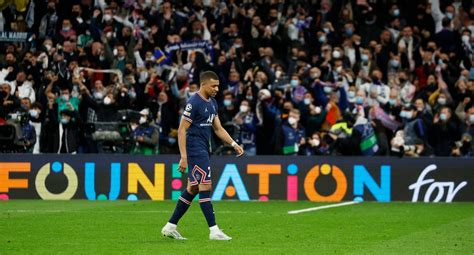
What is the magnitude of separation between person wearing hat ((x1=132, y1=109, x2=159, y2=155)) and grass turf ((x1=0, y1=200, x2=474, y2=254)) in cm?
249

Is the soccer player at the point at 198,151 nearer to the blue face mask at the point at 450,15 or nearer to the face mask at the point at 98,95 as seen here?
the face mask at the point at 98,95

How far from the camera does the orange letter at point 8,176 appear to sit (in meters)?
23.5

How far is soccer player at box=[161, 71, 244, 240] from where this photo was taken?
45.3 ft

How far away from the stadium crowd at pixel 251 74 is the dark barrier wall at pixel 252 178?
60cm

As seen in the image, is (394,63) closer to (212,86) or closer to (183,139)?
(212,86)

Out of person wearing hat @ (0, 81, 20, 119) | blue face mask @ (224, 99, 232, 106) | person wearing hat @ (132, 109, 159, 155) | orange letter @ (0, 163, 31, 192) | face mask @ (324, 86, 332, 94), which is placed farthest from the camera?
face mask @ (324, 86, 332, 94)

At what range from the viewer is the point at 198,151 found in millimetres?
13859

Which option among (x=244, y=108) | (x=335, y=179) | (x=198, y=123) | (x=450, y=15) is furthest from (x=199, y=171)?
(x=450, y=15)

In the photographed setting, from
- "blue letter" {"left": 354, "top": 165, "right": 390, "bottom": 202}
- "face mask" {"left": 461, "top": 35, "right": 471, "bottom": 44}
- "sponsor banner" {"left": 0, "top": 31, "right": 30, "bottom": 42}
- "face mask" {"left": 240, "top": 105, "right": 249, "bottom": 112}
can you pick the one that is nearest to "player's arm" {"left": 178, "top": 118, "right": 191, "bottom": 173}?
"blue letter" {"left": 354, "top": 165, "right": 390, "bottom": 202}

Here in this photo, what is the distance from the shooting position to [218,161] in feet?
76.8

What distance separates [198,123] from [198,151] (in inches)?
14.6

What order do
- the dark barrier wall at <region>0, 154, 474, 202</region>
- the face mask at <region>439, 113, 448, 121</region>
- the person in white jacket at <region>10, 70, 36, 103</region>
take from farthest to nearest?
the person in white jacket at <region>10, 70, 36, 103</region>, the face mask at <region>439, 113, 448, 121</region>, the dark barrier wall at <region>0, 154, 474, 202</region>

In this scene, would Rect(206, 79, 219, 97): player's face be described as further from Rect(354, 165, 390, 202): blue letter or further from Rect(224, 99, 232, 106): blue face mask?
Rect(224, 99, 232, 106): blue face mask

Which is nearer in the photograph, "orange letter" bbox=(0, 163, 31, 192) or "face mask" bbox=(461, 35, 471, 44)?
"orange letter" bbox=(0, 163, 31, 192)
